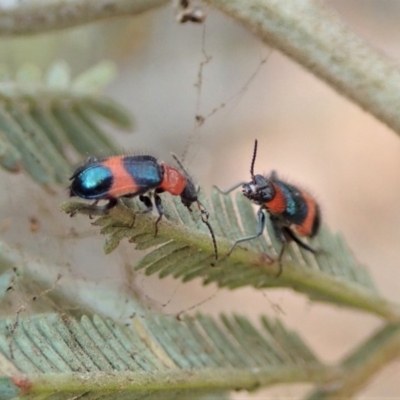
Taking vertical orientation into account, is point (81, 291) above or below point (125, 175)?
below

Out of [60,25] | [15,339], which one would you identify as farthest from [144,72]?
[15,339]

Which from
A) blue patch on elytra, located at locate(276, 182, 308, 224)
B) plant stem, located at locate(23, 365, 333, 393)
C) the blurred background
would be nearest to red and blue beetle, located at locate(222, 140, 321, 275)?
blue patch on elytra, located at locate(276, 182, 308, 224)

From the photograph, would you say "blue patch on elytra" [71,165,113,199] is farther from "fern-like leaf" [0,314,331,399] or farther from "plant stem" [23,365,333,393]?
"plant stem" [23,365,333,393]

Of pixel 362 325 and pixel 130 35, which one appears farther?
pixel 130 35

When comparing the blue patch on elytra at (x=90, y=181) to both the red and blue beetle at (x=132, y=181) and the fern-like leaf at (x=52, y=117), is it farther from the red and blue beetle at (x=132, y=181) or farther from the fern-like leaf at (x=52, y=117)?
the fern-like leaf at (x=52, y=117)

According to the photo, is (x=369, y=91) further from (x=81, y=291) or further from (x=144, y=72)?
(x=144, y=72)
